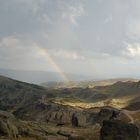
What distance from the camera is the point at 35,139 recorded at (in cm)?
10938

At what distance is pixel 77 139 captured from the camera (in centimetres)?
9031

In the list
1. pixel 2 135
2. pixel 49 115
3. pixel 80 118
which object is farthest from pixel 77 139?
pixel 49 115

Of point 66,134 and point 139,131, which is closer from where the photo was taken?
point 139,131

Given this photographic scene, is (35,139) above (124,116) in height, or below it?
below

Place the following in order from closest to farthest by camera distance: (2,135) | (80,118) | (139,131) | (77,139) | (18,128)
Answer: (77,139) → (139,131) → (2,135) → (18,128) → (80,118)

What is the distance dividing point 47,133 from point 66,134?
6905mm

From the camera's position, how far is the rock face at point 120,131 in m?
93.5

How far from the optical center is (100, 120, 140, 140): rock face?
93500 mm

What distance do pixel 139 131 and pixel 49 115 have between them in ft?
346

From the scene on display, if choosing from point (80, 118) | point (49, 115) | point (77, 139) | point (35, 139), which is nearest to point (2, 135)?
point (35, 139)

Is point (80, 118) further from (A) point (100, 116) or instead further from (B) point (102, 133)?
(B) point (102, 133)

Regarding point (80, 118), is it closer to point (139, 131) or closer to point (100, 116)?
point (100, 116)

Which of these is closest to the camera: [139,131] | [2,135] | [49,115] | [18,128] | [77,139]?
[77,139]

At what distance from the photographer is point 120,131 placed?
94.3 metres
